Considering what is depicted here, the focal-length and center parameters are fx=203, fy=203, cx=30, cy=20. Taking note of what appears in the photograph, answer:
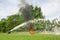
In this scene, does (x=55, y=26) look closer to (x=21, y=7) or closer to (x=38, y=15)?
(x=21, y=7)

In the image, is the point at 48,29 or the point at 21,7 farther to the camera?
the point at 48,29

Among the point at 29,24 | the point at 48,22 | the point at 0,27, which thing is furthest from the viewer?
the point at 0,27

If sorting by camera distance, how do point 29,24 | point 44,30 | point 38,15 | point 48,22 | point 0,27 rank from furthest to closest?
point 38,15
point 0,27
point 44,30
point 48,22
point 29,24

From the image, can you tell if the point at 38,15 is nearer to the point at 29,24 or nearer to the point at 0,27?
the point at 0,27

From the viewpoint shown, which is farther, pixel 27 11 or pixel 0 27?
pixel 0 27

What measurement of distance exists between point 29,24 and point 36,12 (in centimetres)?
4381

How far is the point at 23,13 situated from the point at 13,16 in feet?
135

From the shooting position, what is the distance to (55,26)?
22.9 metres

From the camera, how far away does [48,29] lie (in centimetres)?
2491

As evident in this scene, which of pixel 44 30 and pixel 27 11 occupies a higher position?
pixel 27 11

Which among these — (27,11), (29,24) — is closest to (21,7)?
(27,11)

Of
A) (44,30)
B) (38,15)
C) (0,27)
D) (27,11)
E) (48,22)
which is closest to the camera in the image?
(27,11)

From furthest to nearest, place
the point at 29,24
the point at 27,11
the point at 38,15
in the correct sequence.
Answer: the point at 38,15 → the point at 29,24 → the point at 27,11

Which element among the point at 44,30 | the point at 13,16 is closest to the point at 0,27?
the point at 13,16
